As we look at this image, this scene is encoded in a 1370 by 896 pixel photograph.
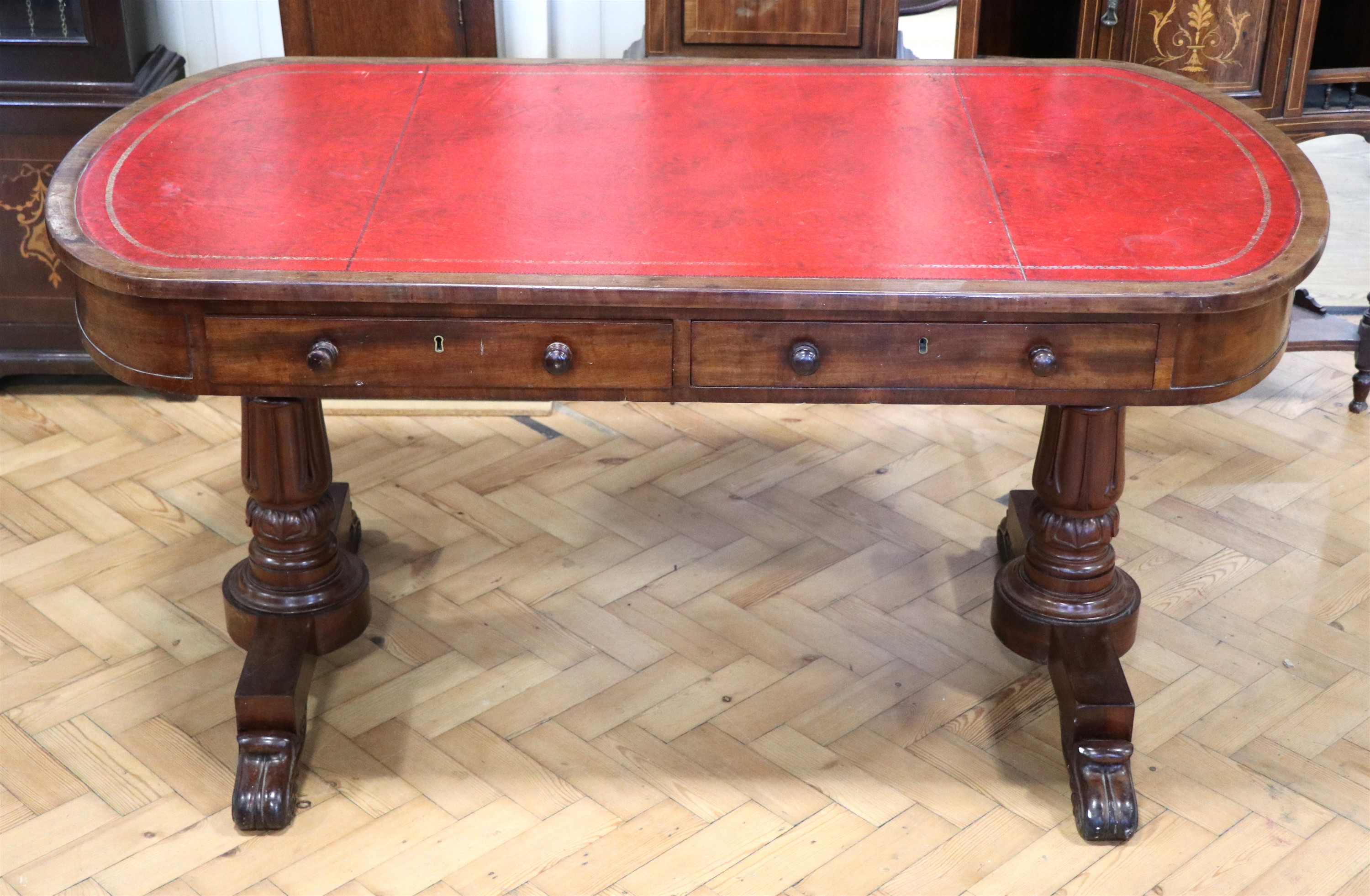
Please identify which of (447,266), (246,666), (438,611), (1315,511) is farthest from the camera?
(1315,511)

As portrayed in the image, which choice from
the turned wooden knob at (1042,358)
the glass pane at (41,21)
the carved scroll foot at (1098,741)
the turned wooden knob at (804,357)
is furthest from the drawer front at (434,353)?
the glass pane at (41,21)

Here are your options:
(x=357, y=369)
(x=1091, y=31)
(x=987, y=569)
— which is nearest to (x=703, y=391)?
(x=357, y=369)

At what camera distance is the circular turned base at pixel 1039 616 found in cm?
260

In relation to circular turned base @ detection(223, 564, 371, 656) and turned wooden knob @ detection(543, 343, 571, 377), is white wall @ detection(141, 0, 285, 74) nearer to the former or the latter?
circular turned base @ detection(223, 564, 371, 656)

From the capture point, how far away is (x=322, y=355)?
2.04 meters

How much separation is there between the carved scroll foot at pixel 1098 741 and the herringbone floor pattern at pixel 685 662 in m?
0.04

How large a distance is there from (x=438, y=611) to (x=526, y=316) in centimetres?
99

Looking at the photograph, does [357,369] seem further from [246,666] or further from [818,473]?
[818,473]

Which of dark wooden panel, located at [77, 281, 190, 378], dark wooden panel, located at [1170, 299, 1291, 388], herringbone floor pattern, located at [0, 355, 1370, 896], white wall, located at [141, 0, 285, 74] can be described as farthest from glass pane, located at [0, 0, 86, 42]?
dark wooden panel, located at [1170, 299, 1291, 388]

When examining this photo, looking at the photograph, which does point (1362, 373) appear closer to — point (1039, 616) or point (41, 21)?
point (1039, 616)

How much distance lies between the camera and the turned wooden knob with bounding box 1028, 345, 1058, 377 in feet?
6.63

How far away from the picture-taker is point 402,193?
7.38 ft

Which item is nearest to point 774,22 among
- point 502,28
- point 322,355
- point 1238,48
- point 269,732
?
point 502,28

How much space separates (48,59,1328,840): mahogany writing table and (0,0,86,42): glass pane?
0.74 m
